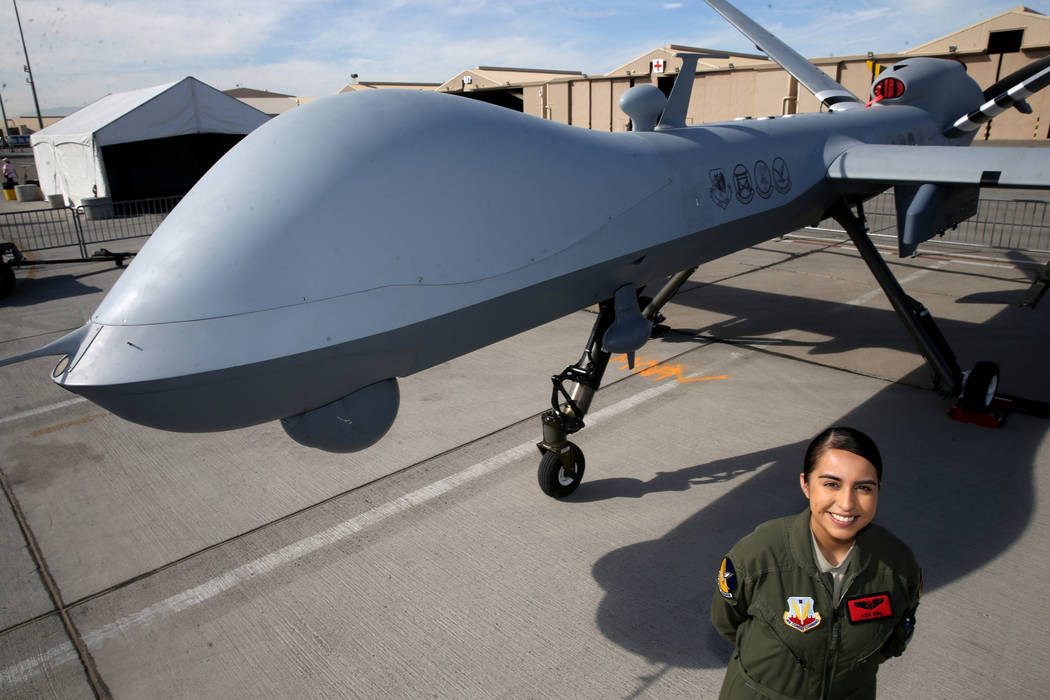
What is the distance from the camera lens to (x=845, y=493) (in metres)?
1.80

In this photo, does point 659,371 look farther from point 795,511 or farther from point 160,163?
point 160,163

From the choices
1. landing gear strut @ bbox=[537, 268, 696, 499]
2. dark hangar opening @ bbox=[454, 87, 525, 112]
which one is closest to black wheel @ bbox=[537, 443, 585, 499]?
landing gear strut @ bbox=[537, 268, 696, 499]

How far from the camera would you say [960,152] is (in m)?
5.38

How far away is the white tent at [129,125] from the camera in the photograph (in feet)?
65.9

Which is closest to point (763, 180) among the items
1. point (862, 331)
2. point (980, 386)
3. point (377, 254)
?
point (980, 386)

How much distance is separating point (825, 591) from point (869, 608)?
13 centimetres

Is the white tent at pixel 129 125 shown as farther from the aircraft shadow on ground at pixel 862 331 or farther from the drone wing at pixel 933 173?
the drone wing at pixel 933 173

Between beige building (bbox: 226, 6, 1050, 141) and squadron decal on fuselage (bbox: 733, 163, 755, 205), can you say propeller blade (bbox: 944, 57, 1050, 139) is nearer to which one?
squadron decal on fuselage (bbox: 733, 163, 755, 205)

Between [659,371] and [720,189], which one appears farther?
[659,371]

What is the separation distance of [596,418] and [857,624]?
4.64 m

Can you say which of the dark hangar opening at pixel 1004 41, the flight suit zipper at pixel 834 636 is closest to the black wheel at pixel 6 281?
the flight suit zipper at pixel 834 636

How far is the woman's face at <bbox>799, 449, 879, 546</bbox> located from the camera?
5.91ft

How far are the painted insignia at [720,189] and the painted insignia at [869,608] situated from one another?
10.4ft

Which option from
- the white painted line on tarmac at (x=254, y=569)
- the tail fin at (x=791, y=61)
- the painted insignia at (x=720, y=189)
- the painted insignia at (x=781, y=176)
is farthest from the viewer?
the tail fin at (x=791, y=61)
